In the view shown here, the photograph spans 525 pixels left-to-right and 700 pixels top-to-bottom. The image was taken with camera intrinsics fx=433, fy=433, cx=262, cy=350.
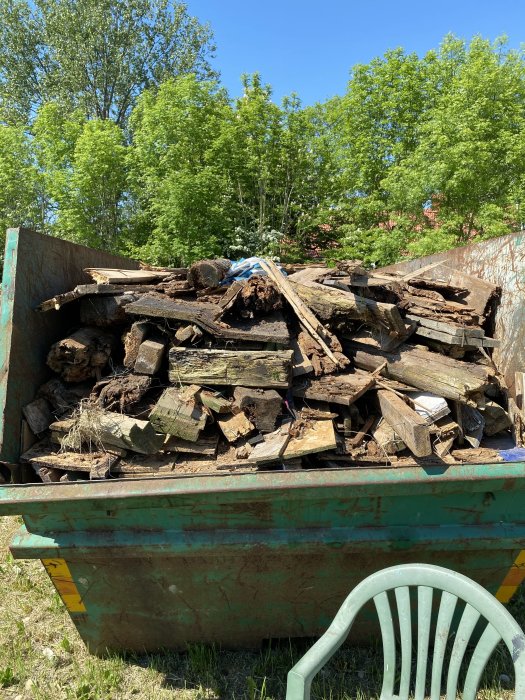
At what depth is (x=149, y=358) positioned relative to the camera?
2.38 metres

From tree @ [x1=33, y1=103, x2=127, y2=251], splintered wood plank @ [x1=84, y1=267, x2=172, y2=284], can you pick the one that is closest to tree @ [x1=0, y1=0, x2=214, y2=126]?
tree @ [x1=33, y1=103, x2=127, y2=251]

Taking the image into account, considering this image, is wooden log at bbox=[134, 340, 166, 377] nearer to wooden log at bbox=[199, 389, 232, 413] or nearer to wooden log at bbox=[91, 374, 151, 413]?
wooden log at bbox=[91, 374, 151, 413]

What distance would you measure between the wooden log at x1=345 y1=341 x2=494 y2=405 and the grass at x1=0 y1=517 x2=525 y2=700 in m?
1.48

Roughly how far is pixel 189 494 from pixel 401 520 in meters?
0.93

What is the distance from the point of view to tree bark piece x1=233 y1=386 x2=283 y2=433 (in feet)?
7.06

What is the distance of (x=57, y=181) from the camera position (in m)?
16.8

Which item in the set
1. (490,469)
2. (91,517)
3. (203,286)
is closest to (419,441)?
(490,469)

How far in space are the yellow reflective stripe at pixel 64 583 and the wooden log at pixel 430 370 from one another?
1838mm

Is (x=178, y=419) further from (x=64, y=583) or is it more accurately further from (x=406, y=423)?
(x=406, y=423)

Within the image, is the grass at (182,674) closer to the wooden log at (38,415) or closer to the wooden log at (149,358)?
the wooden log at (38,415)

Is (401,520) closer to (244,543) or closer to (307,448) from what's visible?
(307,448)

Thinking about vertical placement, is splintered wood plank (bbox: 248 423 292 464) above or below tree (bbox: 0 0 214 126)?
below

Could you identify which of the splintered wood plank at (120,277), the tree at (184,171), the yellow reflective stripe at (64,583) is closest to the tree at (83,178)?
the tree at (184,171)

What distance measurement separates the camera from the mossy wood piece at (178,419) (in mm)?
2129
